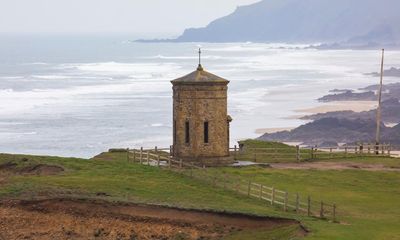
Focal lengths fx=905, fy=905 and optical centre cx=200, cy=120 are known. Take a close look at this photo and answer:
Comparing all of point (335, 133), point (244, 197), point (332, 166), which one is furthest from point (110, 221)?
point (335, 133)

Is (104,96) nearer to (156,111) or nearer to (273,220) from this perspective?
(156,111)

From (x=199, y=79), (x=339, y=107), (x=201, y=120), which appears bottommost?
(x=201, y=120)

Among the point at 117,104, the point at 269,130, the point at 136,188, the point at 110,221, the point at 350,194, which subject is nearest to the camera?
the point at 110,221

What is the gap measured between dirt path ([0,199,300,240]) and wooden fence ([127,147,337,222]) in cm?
263

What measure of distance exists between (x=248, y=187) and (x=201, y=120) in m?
10.2

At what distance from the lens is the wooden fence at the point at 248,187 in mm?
35062

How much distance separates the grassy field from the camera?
105ft

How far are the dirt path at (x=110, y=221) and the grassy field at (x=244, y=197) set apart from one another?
720 mm

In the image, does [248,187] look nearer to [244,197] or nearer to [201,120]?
[244,197]

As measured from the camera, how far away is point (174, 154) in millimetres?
48969

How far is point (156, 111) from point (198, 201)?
2668 inches

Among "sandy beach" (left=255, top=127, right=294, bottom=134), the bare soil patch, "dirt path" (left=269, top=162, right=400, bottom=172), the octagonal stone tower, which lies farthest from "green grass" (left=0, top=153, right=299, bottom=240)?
"sandy beach" (left=255, top=127, right=294, bottom=134)

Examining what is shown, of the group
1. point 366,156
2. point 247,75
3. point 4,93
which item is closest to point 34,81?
point 4,93

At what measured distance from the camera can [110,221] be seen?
3309 cm
